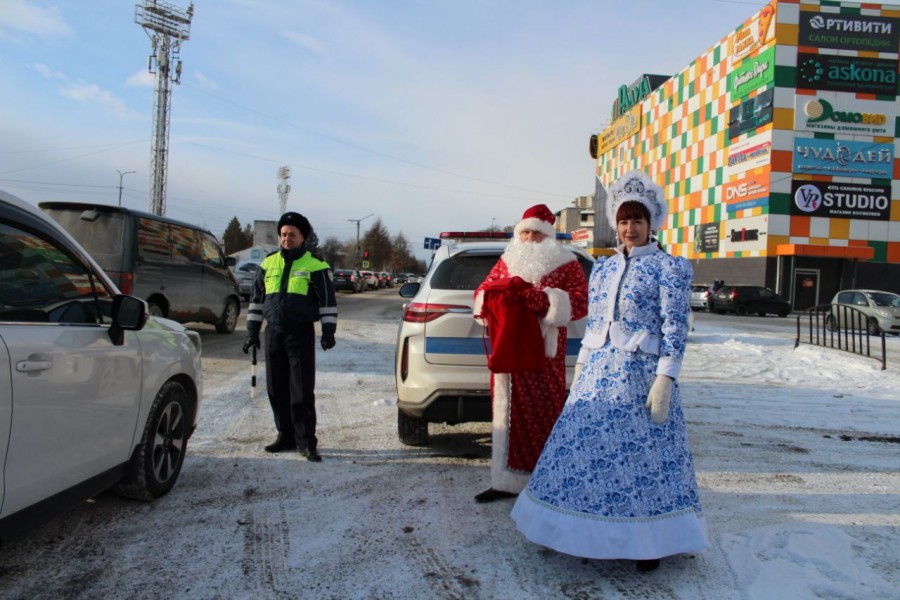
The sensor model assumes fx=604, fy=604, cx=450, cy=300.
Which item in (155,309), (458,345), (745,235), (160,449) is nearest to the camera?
(160,449)

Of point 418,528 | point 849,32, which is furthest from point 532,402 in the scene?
point 849,32

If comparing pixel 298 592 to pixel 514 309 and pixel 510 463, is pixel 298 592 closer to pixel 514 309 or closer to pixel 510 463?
pixel 510 463

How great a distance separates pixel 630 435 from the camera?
283 centimetres

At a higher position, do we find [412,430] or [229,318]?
[229,318]

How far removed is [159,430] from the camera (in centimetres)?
361

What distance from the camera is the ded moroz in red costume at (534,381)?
11.9 ft

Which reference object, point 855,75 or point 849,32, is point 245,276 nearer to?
point 855,75

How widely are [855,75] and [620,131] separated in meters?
20.9

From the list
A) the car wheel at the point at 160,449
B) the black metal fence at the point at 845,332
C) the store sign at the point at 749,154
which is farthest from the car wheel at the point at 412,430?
the store sign at the point at 749,154

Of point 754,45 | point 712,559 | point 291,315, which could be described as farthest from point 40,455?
point 754,45

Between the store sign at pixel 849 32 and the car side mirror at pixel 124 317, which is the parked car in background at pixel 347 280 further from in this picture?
the car side mirror at pixel 124 317

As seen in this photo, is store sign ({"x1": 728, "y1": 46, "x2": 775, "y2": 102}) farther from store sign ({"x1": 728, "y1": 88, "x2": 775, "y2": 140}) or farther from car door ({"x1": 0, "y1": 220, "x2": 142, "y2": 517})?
car door ({"x1": 0, "y1": 220, "x2": 142, "y2": 517})

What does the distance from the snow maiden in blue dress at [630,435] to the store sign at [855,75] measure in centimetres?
3366

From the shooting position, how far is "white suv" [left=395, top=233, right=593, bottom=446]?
13.9 ft
